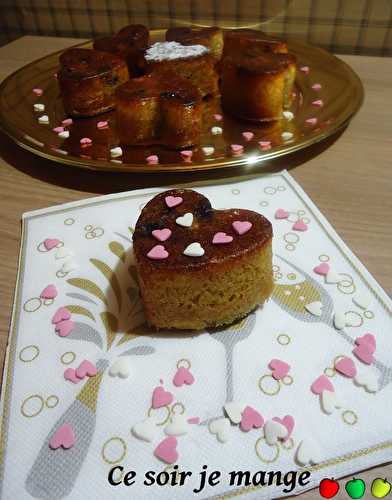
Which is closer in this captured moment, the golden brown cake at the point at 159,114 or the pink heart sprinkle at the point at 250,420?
the pink heart sprinkle at the point at 250,420

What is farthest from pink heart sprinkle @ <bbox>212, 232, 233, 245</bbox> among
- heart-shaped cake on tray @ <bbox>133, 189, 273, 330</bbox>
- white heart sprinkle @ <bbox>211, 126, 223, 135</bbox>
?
white heart sprinkle @ <bbox>211, 126, 223, 135</bbox>

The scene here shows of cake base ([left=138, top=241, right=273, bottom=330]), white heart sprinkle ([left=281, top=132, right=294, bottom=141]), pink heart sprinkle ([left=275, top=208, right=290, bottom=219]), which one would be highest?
cake base ([left=138, top=241, right=273, bottom=330])

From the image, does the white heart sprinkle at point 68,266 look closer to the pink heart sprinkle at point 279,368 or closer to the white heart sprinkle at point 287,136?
the pink heart sprinkle at point 279,368

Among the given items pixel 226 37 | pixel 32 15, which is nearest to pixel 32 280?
pixel 226 37

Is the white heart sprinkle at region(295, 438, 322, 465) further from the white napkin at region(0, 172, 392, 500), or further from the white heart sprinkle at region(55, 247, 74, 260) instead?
the white heart sprinkle at region(55, 247, 74, 260)

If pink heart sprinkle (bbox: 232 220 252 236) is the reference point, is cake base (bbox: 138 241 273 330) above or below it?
below

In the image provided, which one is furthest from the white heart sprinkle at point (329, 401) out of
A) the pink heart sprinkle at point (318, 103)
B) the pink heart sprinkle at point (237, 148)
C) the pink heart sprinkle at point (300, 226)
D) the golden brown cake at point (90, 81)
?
the golden brown cake at point (90, 81)
